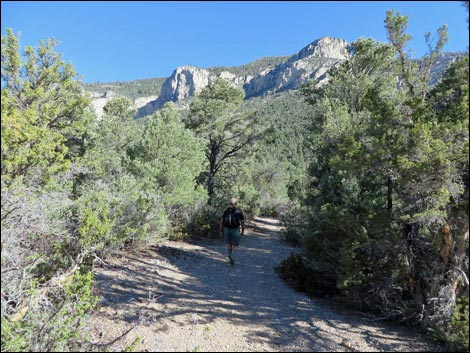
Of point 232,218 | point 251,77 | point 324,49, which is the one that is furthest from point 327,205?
point 324,49

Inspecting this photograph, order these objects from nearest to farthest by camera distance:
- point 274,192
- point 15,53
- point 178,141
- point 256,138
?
point 15,53 → point 178,141 → point 256,138 → point 274,192

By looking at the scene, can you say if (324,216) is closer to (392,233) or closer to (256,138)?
(392,233)

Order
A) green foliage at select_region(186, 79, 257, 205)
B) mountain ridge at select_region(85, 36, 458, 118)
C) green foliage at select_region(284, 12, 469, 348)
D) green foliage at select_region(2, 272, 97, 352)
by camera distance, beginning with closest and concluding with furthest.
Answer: green foliage at select_region(2, 272, 97, 352)
green foliage at select_region(284, 12, 469, 348)
green foliage at select_region(186, 79, 257, 205)
mountain ridge at select_region(85, 36, 458, 118)

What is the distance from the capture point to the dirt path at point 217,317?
14.0 ft

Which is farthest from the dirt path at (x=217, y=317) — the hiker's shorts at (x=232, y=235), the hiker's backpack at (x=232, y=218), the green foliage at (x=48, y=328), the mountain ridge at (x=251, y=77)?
the mountain ridge at (x=251, y=77)

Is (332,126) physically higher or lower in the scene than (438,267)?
higher

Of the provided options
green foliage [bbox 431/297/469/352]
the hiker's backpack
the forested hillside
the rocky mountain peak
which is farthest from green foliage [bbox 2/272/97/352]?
the rocky mountain peak

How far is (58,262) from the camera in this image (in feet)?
17.5

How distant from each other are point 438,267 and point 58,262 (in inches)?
248

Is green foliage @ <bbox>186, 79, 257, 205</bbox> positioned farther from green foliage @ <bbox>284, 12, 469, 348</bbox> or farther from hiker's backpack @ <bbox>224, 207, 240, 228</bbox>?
green foliage @ <bbox>284, 12, 469, 348</bbox>

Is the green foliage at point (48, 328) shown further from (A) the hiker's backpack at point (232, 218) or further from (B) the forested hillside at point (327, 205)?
(A) the hiker's backpack at point (232, 218)

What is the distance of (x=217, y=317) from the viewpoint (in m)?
5.10

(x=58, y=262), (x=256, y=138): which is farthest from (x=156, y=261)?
(x=256, y=138)

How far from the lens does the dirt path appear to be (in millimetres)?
4254
